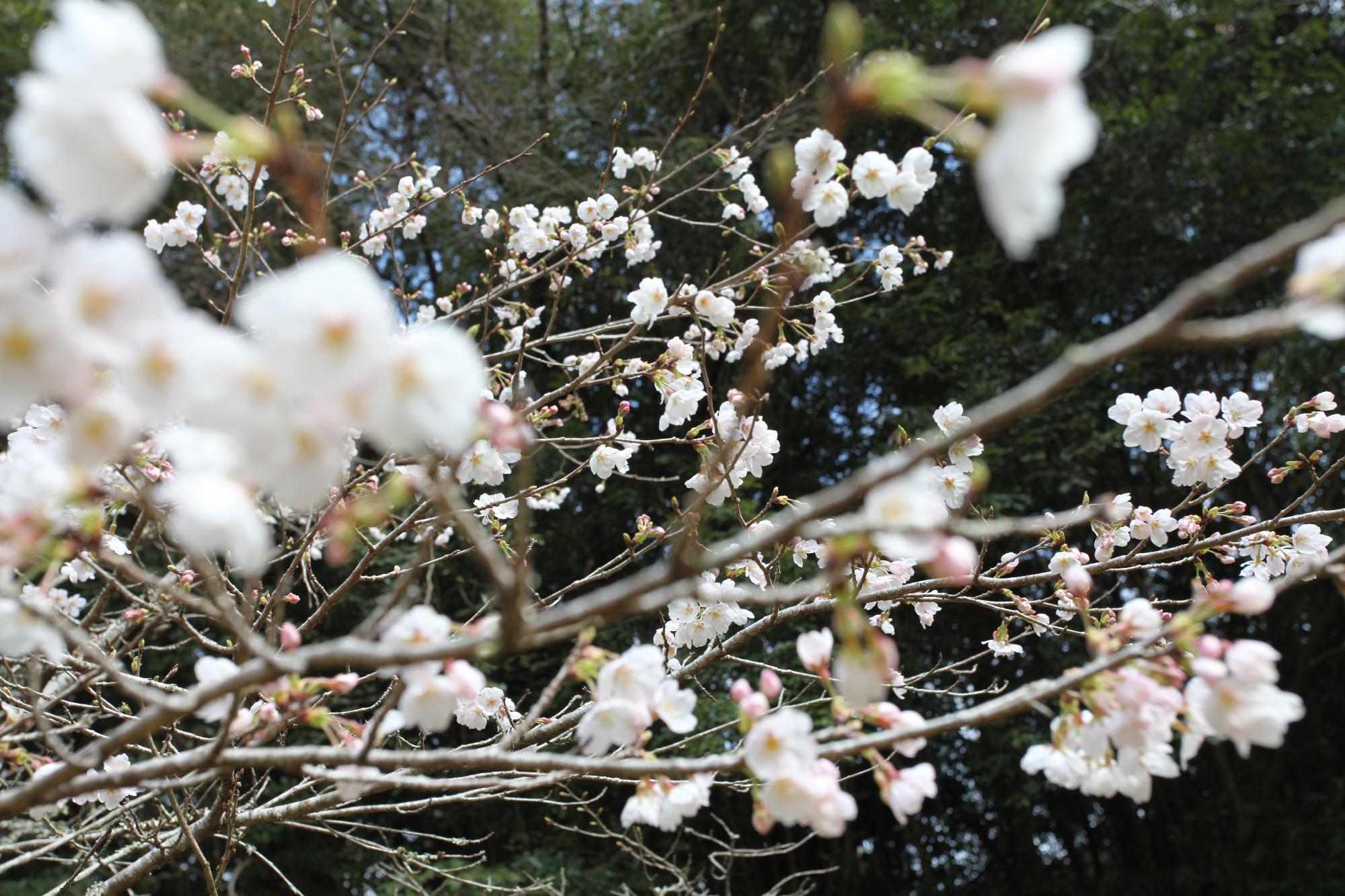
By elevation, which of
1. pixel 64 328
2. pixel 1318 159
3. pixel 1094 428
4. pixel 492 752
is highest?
pixel 1318 159

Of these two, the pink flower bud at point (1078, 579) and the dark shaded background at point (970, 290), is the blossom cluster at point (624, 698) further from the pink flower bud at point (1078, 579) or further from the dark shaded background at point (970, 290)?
the dark shaded background at point (970, 290)

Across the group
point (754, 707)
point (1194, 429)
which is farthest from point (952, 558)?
point (1194, 429)

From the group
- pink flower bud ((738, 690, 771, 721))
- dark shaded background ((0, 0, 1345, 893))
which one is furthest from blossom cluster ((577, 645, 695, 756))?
dark shaded background ((0, 0, 1345, 893))

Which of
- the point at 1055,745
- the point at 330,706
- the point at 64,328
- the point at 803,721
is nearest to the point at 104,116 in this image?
the point at 64,328

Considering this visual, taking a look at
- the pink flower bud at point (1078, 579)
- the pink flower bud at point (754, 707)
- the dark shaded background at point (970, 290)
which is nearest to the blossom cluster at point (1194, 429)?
the pink flower bud at point (1078, 579)

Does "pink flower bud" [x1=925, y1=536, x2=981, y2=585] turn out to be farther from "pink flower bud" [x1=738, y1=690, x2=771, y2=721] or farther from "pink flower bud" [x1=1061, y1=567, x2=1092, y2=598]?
"pink flower bud" [x1=1061, y1=567, x2=1092, y2=598]

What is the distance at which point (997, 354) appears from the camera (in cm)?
524

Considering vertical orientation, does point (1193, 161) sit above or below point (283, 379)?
above

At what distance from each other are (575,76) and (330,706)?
14.2 ft

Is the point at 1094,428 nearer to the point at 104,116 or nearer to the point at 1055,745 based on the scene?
the point at 1055,745

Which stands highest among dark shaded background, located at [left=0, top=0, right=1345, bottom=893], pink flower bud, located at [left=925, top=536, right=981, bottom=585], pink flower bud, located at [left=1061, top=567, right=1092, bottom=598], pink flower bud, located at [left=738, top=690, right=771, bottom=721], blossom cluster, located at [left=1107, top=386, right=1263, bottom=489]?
dark shaded background, located at [left=0, top=0, right=1345, bottom=893]

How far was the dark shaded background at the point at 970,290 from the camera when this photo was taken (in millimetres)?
4945

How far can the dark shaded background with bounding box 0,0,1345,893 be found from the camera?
16.2ft

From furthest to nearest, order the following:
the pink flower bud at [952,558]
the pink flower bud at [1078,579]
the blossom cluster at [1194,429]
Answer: the blossom cluster at [1194,429] < the pink flower bud at [1078,579] < the pink flower bud at [952,558]
